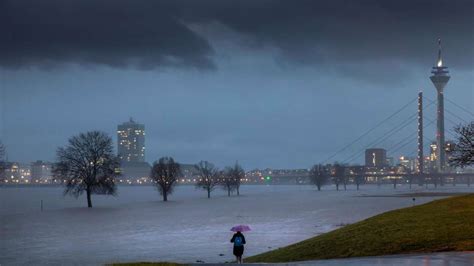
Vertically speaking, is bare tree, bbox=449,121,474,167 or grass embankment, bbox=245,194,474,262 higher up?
bare tree, bbox=449,121,474,167

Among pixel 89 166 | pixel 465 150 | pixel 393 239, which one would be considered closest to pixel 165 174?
pixel 89 166

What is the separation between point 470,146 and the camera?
6581 cm

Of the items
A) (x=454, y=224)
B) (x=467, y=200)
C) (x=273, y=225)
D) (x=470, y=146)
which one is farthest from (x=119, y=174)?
(x=454, y=224)

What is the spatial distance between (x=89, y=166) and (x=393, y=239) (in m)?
82.1

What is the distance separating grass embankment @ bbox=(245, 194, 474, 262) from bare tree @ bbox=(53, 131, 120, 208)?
7141 centimetres

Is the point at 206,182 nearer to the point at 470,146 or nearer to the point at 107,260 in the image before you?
the point at 470,146

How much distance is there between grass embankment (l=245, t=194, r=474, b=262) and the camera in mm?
32750

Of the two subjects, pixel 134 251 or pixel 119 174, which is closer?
pixel 134 251

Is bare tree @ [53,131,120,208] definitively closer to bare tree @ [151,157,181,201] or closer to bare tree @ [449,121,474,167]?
bare tree @ [151,157,181,201]

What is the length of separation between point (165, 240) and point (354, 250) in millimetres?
19826

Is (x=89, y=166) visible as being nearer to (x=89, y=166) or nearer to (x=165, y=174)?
(x=89, y=166)

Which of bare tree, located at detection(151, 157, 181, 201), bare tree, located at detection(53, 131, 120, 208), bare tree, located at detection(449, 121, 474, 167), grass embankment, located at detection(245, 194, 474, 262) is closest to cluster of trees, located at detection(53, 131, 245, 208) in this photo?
bare tree, located at detection(53, 131, 120, 208)

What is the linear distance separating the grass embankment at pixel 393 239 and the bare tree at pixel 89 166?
7141 centimetres

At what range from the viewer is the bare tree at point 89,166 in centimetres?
10869
